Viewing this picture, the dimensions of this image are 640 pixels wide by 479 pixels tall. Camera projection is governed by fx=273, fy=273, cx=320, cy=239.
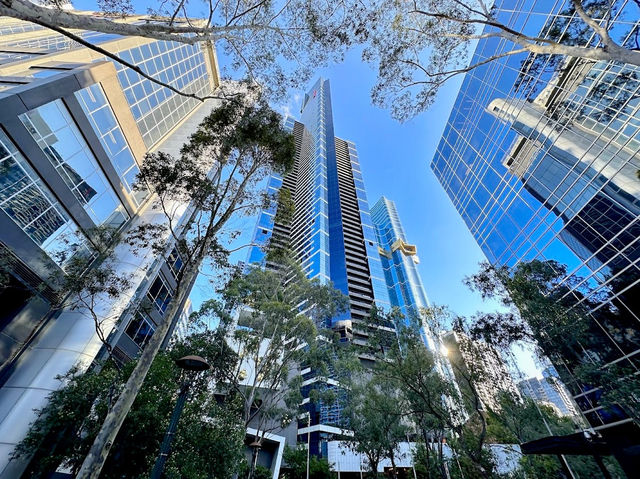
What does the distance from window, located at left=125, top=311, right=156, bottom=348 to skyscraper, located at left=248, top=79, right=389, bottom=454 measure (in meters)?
Answer: 12.2

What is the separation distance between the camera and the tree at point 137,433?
9562mm

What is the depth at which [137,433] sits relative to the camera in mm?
10086

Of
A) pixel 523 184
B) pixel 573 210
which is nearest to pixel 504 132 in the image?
pixel 523 184

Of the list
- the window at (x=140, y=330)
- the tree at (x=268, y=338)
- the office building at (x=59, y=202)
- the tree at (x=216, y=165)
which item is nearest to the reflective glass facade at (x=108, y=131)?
the office building at (x=59, y=202)

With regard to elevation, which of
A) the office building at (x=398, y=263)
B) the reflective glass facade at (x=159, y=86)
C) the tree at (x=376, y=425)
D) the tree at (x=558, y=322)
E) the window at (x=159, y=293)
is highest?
the office building at (x=398, y=263)

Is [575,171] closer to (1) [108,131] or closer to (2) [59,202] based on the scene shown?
(2) [59,202]

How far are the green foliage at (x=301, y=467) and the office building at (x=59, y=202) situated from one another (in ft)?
53.2

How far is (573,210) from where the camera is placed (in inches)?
580

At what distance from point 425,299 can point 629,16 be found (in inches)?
2154

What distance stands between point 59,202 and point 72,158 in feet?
9.28

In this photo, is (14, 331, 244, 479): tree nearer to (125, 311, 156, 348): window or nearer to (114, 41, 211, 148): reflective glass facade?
(125, 311, 156, 348): window

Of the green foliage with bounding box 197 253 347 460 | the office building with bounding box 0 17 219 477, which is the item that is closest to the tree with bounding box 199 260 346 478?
the green foliage with bounding box 197 253 347 460

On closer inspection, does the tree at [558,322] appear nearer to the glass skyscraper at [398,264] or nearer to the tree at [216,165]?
the tree at [216,165]

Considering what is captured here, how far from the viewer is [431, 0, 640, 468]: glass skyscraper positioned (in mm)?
12047
